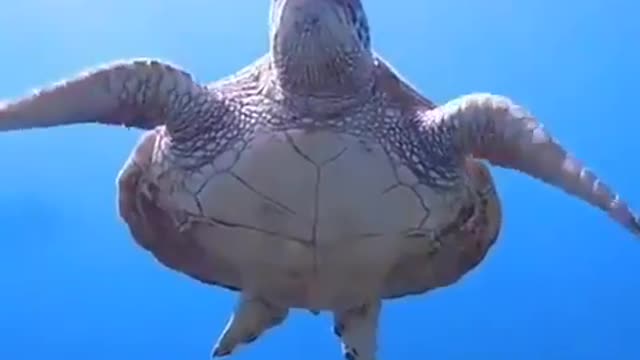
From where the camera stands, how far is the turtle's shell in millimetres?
2492

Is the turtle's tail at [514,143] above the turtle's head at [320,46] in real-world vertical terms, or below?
below

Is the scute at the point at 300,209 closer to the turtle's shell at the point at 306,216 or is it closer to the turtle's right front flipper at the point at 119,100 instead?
the turtle's shell at the point at 306,216

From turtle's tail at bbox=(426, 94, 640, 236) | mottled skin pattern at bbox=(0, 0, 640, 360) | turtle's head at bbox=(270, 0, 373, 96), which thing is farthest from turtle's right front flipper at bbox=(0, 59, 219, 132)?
turtle's tail at bbox=(426, 94, 640, 236)

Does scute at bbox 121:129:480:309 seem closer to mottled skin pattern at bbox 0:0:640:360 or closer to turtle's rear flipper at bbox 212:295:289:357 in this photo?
mottled skin pattern at bbox 0:0:640:360

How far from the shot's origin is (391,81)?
2641 mm

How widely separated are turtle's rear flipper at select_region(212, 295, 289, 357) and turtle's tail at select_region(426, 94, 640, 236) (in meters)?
0.65

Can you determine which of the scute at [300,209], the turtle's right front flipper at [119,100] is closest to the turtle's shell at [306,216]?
the scute at [300,209]

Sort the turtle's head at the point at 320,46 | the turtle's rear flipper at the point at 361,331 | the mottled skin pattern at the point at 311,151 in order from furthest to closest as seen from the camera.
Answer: the turtle's rear flipper at the point at 361,331, the mottled skin pattern at the point at 311,151, the turtle's head at the point at 320,46

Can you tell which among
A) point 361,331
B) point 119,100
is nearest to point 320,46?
point 119,100

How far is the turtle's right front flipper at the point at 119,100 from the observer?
8.20ft

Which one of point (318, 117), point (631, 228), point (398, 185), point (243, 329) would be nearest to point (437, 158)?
point (398, 185)

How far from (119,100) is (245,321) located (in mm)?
678

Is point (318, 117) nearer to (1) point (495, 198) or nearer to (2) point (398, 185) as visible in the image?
(2) point (398, 185)

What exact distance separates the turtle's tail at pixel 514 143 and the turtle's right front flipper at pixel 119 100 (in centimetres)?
51
